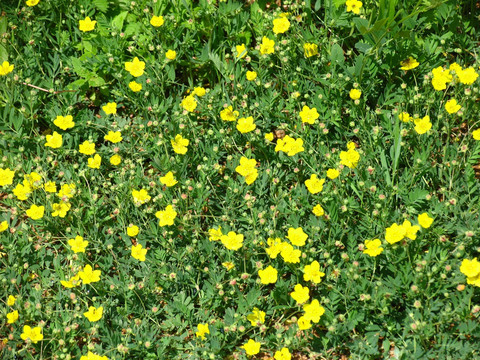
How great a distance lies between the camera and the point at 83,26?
4312 mm

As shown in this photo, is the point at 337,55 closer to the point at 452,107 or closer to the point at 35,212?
the point at 452,107

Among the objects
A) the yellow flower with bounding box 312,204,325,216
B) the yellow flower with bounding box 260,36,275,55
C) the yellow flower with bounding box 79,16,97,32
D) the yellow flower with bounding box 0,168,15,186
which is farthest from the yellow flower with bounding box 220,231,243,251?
the yellow flower with bounding box 79,16,97,32

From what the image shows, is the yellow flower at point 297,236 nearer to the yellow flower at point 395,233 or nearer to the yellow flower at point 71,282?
the yellow flower at point 395,233

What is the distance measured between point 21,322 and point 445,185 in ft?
8.50

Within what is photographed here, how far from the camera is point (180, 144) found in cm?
396

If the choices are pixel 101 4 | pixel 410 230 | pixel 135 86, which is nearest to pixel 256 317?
pixel 410 230

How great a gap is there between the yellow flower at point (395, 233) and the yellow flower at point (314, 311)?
0.51m

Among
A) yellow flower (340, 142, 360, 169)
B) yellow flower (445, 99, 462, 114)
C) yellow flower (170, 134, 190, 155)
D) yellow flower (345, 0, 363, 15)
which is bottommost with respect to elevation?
yellow flower (170, 134, 190, 155)

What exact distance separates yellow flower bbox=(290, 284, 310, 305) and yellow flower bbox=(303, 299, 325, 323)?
60mm

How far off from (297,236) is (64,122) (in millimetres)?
1785

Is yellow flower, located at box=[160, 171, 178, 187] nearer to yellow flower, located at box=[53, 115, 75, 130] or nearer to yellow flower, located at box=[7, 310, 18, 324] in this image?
yellow flower, located at box=[53, 115, 75, 130]

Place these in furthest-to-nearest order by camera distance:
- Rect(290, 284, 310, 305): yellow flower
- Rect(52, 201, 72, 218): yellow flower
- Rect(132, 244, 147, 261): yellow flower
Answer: Rect(52, 201, 72, 218): yellow flower, Rect(132, 244, 147, 261): yellow flower, Rect(290, 284, 310, 305): yellow flower

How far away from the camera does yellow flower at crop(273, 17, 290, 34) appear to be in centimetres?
411

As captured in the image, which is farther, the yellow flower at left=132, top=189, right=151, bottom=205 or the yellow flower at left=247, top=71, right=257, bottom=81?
the yellow flower at left=247, top=71, right=257, bottom=81
